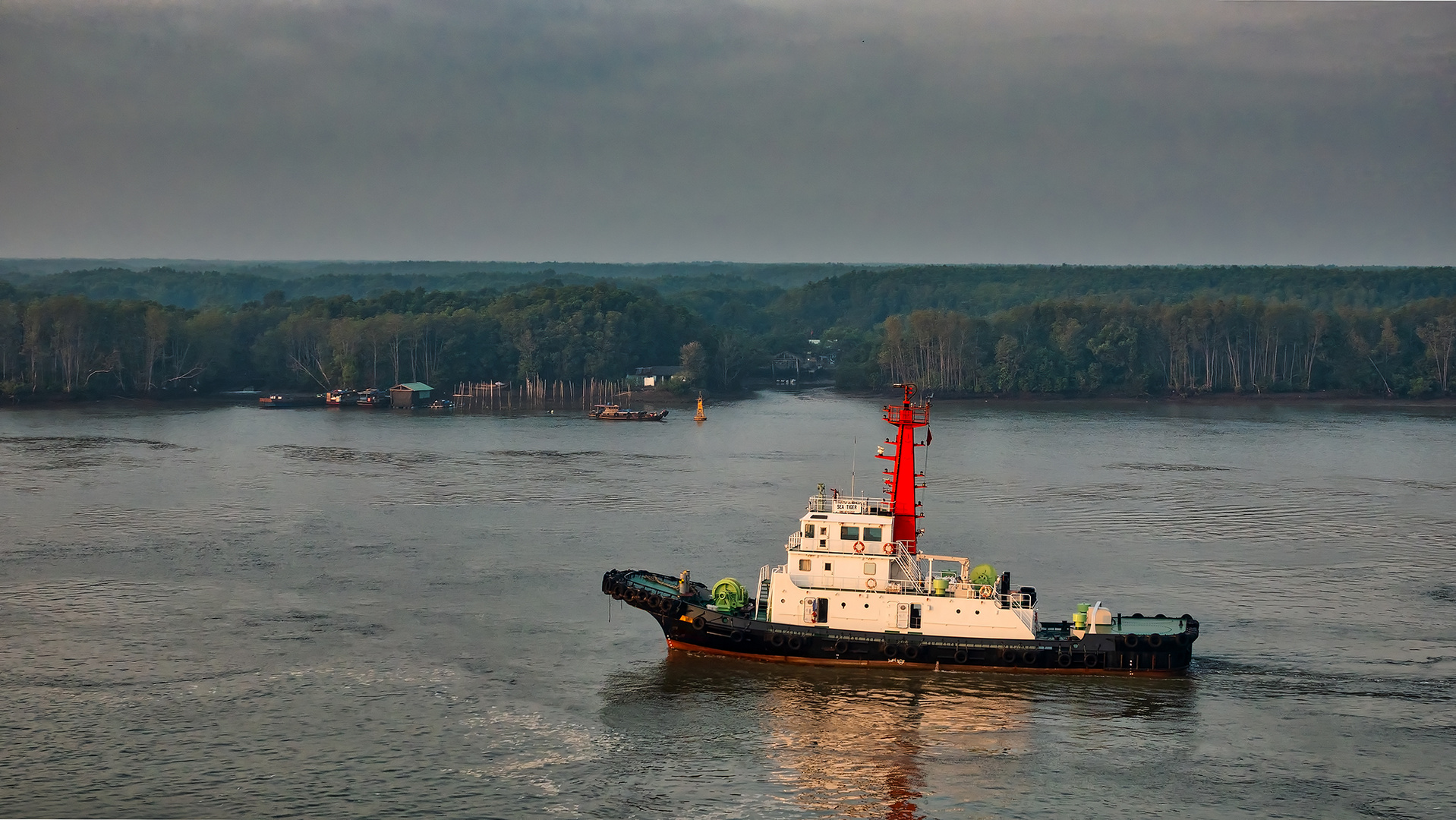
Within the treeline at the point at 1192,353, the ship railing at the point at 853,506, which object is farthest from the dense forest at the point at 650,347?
the ship railing at the point at 853,506

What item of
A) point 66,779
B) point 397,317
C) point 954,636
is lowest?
point 66,779

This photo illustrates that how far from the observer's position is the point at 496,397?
79812 mm

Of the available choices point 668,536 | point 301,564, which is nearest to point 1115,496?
point 668,536

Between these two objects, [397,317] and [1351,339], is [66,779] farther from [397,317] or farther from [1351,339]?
[1351,339]

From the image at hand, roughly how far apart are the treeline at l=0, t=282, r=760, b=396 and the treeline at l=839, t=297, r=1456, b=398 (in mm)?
14207

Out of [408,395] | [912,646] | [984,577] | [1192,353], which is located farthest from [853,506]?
[1192,353]

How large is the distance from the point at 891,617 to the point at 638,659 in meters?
4.09

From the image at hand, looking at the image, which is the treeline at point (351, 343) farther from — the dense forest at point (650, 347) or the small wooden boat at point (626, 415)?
the small wooden boat at point (626, 415)

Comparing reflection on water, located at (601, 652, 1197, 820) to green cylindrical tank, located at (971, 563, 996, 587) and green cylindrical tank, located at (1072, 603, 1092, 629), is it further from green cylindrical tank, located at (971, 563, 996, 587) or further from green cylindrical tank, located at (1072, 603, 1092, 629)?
green cylindrical tank, located at (971, 563, 996, 587)

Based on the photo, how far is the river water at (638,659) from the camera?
17.8 metres

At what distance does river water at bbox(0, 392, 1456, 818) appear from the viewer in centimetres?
1775

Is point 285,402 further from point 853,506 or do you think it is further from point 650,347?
point 853,506

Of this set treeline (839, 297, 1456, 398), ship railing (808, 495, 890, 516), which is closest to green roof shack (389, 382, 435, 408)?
treeline (839, 297, 1456, 398)

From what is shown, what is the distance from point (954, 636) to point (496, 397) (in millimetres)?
60353
